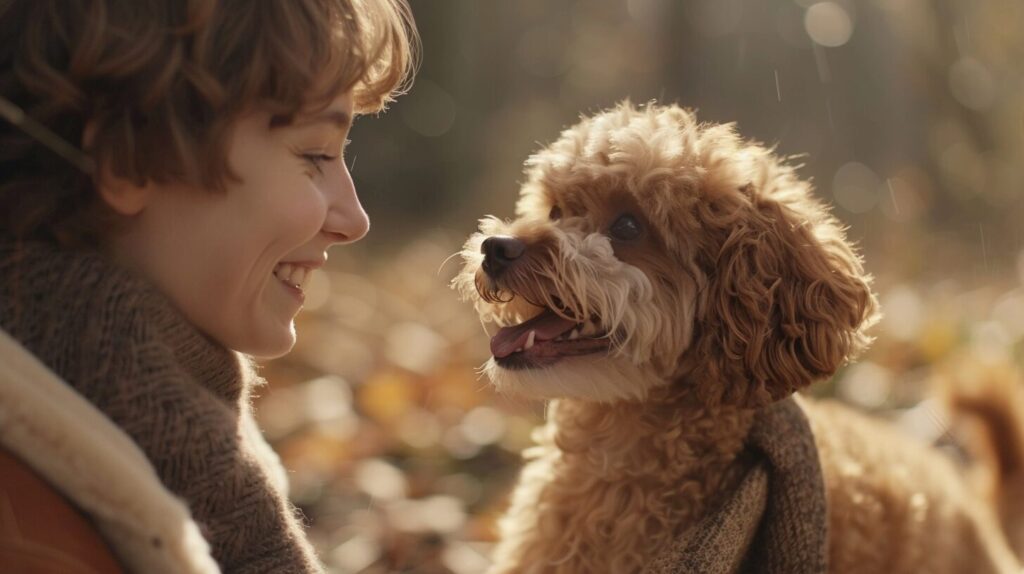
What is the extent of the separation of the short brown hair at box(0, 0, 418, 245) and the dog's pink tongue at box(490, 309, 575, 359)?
95 cm

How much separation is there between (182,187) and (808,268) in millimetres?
1501

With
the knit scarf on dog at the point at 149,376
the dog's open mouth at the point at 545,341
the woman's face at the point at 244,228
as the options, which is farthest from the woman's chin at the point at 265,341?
the dog's open mouth at the point at 545,341

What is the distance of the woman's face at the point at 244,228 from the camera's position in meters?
1.79

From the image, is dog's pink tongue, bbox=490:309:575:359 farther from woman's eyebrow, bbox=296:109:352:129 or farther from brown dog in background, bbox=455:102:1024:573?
woman's eyebrow, bbox=296:109:352:129

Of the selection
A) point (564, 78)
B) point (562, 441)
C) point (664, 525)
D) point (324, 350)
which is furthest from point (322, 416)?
point (564, 78)

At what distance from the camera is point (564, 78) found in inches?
514

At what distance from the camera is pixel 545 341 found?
2.55m

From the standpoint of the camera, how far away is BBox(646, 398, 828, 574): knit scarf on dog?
7.38ft

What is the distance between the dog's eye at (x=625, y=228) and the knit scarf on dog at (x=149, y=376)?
1.17 meters

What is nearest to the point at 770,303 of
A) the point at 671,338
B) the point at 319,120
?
the point at 671,338

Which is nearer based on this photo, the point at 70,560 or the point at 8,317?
the point at 70,560

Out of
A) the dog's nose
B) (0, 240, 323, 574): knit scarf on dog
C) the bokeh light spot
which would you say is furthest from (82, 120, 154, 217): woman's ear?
the bokeh light spot

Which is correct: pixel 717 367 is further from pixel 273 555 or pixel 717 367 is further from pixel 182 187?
pixel 182 187

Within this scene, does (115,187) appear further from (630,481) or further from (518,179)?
(518,179)
